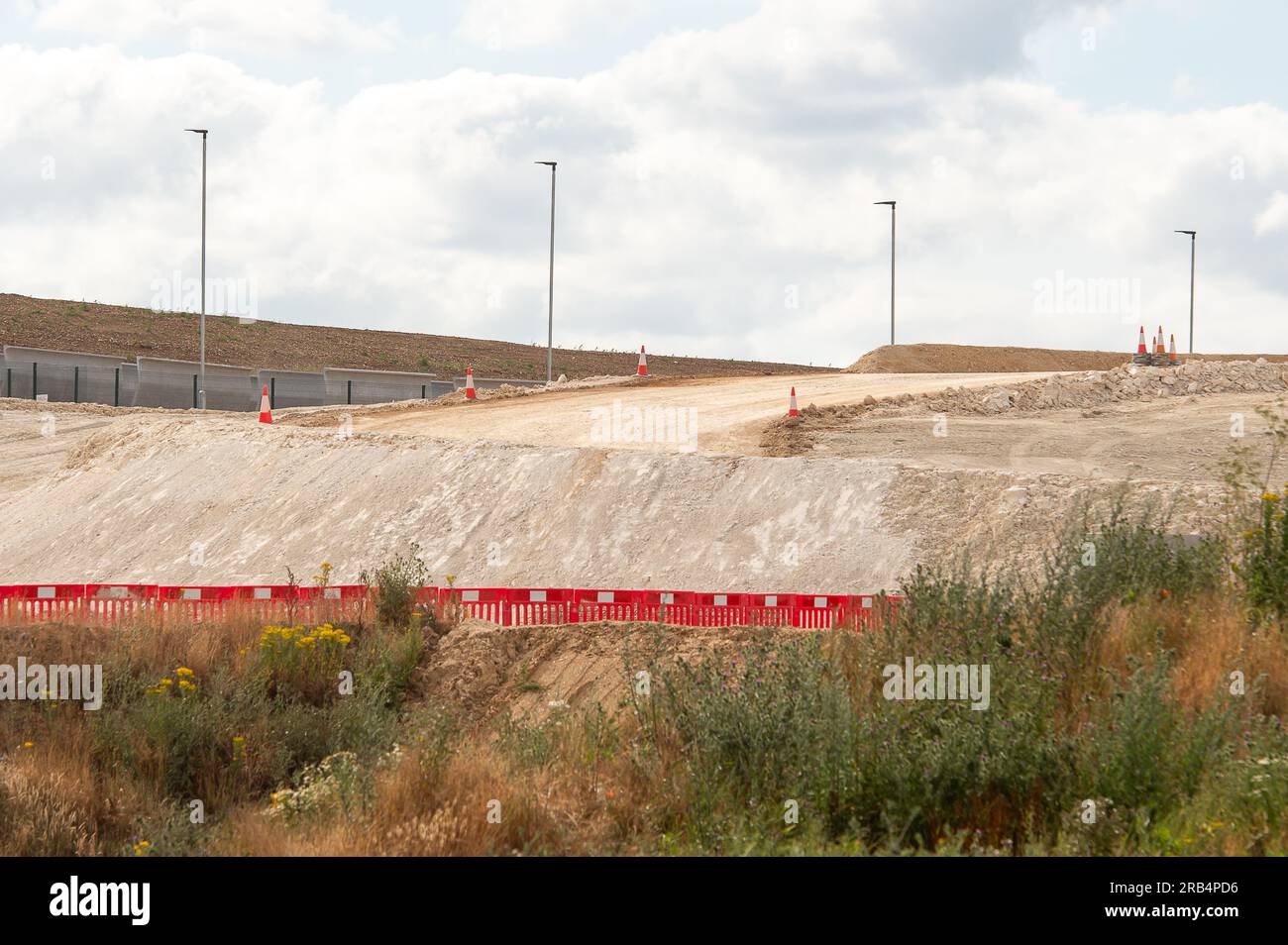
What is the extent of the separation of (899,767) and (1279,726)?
9.34 feet

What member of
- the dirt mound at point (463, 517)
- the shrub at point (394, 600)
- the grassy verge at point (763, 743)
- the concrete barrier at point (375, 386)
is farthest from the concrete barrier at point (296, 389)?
the grassy verge at point (763, 743)

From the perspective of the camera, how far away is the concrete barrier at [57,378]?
4612 centimetres

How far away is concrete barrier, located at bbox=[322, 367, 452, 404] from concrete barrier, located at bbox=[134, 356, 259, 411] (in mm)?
3728

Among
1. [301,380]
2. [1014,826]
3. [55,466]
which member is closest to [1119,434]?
[1014,826]

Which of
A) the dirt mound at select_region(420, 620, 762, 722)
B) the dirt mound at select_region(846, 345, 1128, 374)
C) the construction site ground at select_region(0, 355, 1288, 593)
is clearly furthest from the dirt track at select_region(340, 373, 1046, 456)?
the dirt mound at select_region(420, 620, 762, 722)

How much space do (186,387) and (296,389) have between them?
4351mm

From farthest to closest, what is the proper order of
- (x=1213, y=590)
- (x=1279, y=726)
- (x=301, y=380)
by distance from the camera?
(x=301, y=380) → (x=1213, y=590) → (x=1279, y=726)

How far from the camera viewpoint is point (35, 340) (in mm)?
66188

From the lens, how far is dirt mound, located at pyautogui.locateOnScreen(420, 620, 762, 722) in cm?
1201

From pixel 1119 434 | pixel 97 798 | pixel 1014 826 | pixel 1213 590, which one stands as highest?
pixel 1119 434

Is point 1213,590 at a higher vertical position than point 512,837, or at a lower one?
higher

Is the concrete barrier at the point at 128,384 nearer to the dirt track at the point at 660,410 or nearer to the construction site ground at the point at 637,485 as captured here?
the construction site ground at the point at 637,485

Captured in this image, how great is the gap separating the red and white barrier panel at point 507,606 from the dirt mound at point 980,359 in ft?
92.5
